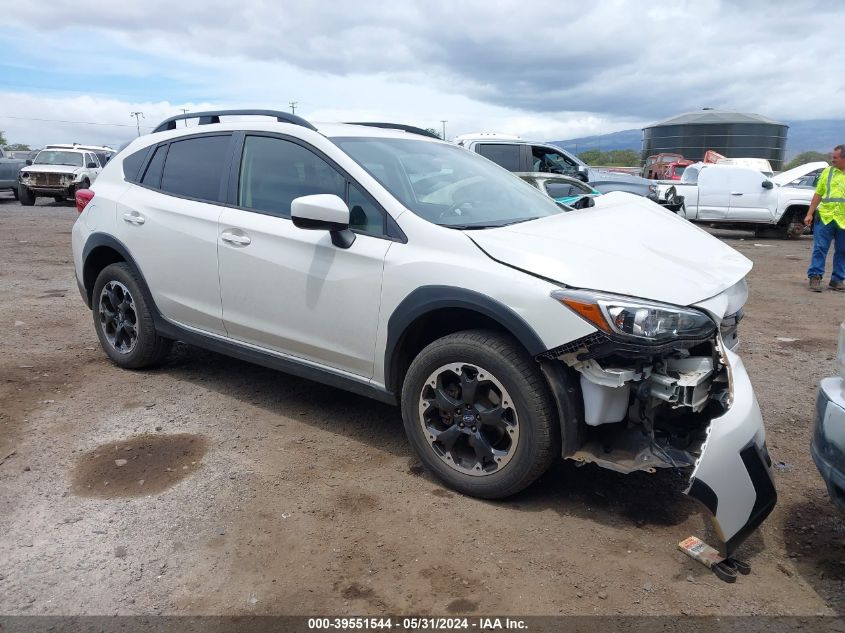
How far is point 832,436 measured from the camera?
8.42ft

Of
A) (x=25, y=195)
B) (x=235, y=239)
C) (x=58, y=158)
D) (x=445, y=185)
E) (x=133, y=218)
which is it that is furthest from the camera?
(x=58, y=158)

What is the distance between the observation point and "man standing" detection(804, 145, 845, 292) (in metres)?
8.46

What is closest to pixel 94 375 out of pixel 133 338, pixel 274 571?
pixel 133 338

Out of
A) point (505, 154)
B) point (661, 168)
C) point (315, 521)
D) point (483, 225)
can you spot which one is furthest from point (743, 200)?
point (315, 521)

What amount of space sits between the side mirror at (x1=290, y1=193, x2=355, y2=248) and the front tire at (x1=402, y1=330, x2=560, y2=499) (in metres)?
0.79

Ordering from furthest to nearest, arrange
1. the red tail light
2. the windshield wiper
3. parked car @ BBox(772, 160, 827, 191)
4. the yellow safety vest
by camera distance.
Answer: parked car @ BBox(772, 160, 827, 191), the yellow safety vest, the red tail light, the windshield wiper

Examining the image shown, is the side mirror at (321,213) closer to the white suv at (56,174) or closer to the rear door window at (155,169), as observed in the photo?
the rear door window at (155,169)

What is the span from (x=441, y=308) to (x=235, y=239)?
1.50m

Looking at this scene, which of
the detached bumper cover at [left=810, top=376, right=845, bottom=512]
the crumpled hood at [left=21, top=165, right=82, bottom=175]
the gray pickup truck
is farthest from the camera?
the gray pickup truck

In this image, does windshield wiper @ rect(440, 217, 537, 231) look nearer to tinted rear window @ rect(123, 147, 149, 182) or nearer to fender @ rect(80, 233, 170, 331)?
fender @ rect(80, 233, 170, 331)

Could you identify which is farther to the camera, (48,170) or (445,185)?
(48,170)

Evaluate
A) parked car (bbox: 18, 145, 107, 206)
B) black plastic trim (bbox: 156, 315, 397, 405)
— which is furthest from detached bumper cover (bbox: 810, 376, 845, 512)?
parked car (bbox: 18, 145, 107, 206)

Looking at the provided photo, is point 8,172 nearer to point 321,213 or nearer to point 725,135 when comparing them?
point 321,213

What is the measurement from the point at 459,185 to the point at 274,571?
7.67ft
